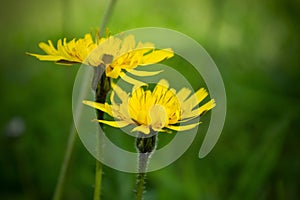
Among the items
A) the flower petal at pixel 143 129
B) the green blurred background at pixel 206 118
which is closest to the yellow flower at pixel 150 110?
the flower petal at pixel 143 129

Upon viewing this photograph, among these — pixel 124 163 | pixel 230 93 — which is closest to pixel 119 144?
pixel 124 163

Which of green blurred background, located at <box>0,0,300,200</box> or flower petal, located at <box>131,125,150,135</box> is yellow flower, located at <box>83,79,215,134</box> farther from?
green blurred background, located at <box>0,0,300,200</box>

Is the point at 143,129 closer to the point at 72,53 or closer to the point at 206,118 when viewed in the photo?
the point at 72,53

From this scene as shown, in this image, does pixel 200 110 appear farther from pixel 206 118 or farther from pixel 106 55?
pixel 206 118

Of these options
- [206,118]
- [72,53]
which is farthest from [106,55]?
[206,118]

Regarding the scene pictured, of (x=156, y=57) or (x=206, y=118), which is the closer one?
(x=156, y=57)

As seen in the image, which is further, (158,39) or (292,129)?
(158,39)

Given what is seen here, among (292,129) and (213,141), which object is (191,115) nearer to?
(213,141)

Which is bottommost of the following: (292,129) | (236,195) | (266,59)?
(236,195)

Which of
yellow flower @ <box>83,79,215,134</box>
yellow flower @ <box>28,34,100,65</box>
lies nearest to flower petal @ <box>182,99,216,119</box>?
yellow flower @ <box>83,79,215,134</box>
